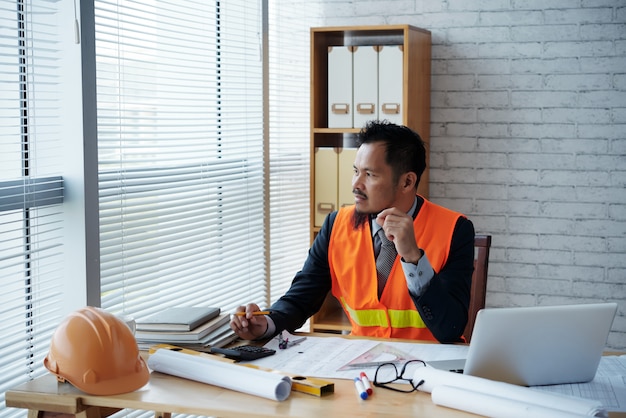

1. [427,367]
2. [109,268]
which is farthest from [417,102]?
[427,367]

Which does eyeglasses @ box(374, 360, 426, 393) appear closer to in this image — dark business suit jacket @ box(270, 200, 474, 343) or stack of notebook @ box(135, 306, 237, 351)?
dark business suit jacket @ box(270, 200, 474, 343)

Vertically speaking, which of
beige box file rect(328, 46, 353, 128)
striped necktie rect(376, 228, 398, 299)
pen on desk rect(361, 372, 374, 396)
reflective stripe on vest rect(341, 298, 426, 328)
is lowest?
reflective stripe on vest rect(341, 298, 426, 328)

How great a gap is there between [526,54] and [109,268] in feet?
7.54

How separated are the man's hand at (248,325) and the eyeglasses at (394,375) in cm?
41

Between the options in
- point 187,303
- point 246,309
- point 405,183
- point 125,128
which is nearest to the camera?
point 246,309

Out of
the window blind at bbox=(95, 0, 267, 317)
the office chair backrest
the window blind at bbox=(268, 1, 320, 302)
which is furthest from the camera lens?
the window blind at bbox=(268, 1, 320, 302)

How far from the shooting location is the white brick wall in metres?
3.65

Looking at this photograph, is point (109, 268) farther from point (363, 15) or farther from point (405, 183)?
point (363, 15)

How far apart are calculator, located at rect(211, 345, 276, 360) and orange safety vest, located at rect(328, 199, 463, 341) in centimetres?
54

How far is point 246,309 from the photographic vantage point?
205 centimetres

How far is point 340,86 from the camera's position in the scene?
360 centimetres

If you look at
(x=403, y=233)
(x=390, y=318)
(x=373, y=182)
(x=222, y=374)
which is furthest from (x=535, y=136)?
(x=222, y=374)

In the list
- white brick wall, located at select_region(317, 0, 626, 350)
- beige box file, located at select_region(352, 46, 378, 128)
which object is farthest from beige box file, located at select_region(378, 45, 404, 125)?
white brick wall, located at select_region(317, 0, 626, 350)

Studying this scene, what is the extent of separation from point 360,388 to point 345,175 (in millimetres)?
2056
